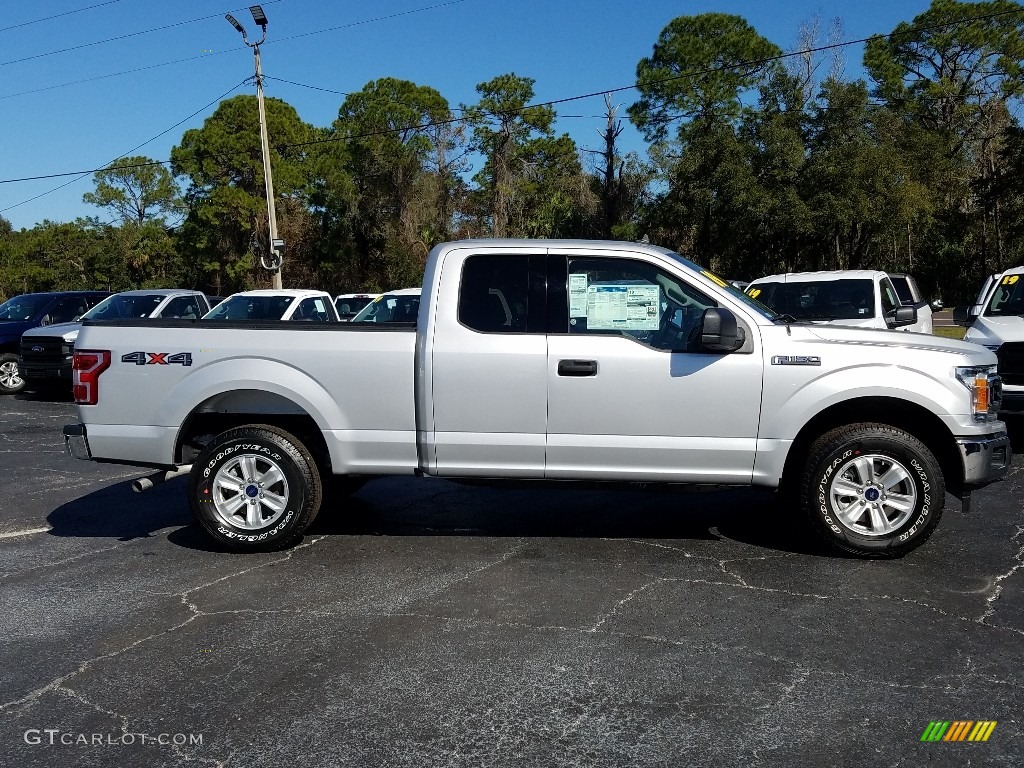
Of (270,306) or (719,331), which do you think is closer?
(719,331)

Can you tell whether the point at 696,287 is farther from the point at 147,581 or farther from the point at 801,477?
the point at 147,581

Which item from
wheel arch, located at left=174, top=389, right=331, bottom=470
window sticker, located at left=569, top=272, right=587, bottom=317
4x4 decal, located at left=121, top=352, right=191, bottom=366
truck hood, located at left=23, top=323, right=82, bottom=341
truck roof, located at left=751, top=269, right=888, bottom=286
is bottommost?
truck hood, located at left=23, top=323, right=82, bottom=341

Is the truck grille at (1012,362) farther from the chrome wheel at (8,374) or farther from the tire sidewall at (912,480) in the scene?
the chrome wheel at (8,374)

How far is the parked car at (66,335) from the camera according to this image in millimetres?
14977

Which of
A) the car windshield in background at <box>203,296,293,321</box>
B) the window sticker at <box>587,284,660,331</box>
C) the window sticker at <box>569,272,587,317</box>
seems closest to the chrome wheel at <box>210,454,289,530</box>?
the window sticker at <box>569,272,587,317</box>

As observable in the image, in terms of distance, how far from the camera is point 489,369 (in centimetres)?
554

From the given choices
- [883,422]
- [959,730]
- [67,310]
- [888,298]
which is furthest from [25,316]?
[959,730]

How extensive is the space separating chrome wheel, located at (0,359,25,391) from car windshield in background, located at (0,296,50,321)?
1.00m

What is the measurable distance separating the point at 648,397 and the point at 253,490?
2650 millimetres

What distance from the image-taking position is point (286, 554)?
19.3 ft

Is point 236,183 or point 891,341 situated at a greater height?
point 236,183

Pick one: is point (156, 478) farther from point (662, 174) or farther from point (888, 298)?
point (662, 174)

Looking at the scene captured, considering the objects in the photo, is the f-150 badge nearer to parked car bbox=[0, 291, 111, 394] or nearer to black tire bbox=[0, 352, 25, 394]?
parked car bbox=[0, 291, 111, 394]

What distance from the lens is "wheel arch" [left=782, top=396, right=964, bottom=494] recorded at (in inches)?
219
